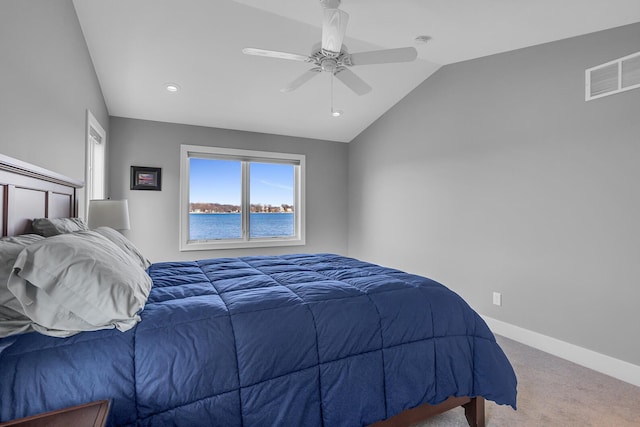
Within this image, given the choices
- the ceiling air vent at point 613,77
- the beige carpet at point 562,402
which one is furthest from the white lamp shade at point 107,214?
the ceiling air vent at point 613,77

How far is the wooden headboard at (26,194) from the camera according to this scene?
1.47m

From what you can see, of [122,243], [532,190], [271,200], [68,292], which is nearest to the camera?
[68,292]

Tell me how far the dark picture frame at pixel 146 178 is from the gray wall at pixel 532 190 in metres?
3.12

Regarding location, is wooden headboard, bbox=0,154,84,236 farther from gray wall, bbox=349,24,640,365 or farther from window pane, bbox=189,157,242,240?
gray wall, bbox=349,24,640,365

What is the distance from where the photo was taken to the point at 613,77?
2.35 m

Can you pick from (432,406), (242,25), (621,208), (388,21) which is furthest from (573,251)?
(242,25)

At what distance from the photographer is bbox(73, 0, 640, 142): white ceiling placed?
7.84ft

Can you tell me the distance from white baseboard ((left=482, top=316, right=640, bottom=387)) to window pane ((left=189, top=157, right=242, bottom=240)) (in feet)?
11.2

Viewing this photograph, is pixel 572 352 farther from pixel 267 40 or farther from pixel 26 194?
pixel 26 194

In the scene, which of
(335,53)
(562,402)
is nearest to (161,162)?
(335,53)

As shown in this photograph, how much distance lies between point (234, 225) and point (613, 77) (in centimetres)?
424

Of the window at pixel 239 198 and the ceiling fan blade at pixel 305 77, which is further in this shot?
the window at pixel 239 198

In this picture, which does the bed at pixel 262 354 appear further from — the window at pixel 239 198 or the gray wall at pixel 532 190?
the window at pixel 239 198

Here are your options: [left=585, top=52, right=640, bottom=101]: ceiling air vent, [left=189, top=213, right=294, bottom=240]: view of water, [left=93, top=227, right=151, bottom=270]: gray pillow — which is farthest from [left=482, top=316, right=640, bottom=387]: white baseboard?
[left=93, top=227, right=151, bottom=270]: gray pillow
